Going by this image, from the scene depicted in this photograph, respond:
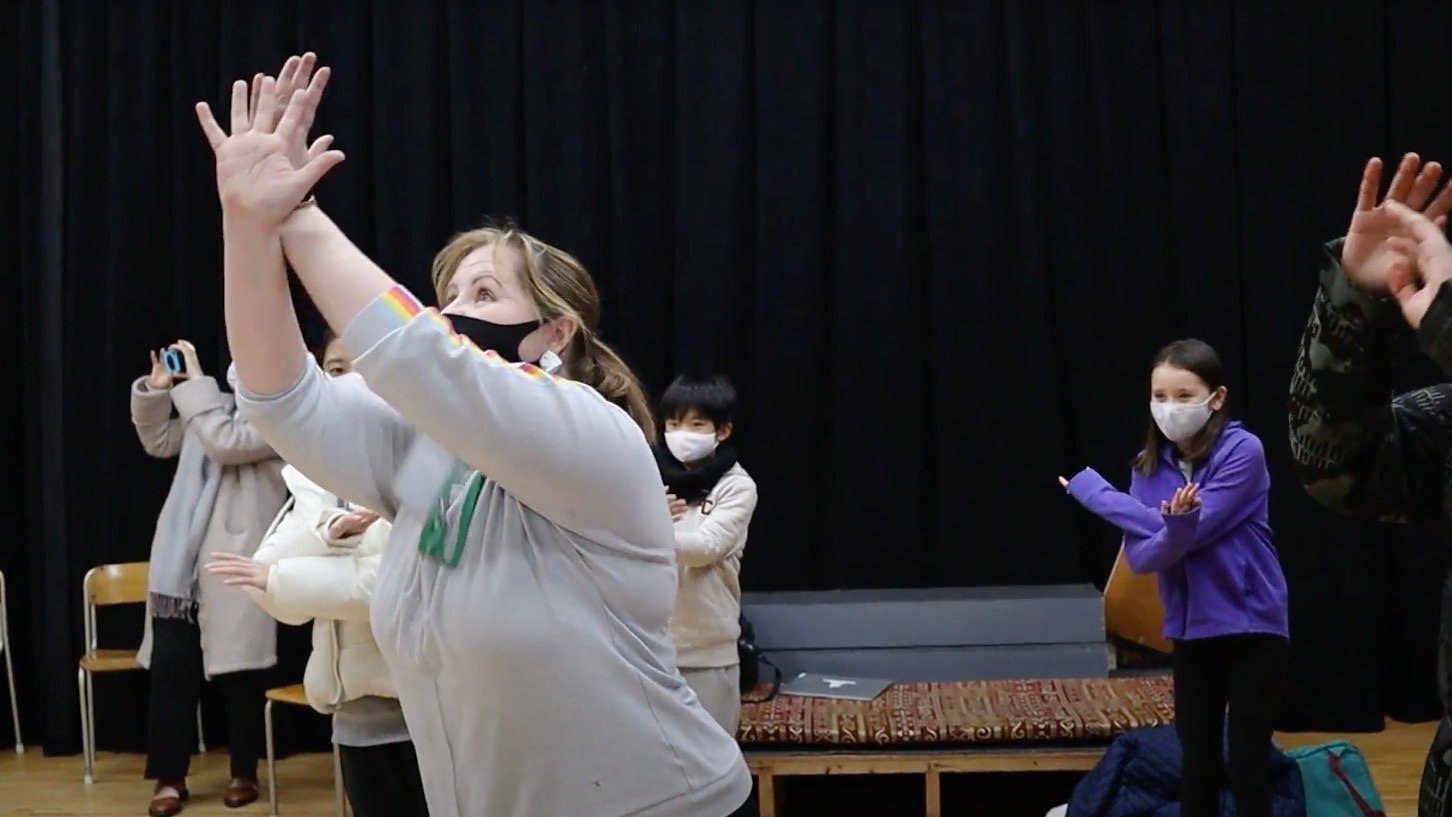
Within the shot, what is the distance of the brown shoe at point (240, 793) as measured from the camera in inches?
185

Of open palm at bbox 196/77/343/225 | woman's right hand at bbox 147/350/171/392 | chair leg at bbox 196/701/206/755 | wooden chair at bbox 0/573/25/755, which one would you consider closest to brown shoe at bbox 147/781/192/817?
chair leg at bbox 196/701/206/755

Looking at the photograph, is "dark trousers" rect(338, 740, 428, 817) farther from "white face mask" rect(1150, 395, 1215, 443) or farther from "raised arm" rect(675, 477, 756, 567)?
"white face mask" rect(1150, 395, 1215, 443)

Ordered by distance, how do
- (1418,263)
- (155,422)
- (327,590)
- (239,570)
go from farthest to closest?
1. (155,422)
2. (327,590)
3. (239,570)
4. (1418,263)

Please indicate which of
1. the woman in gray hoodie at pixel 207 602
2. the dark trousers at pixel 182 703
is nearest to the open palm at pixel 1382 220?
the woman in gray hoodie at pixel 207 602

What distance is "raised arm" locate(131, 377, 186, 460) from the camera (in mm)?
5031

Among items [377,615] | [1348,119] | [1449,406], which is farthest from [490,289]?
[1348,119]

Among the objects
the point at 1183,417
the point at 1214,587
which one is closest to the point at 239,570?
the point at 1214,587

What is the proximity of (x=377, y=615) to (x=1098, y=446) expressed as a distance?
4130 millimetres

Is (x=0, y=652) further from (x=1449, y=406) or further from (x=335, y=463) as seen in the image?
(x=1449, y=406)

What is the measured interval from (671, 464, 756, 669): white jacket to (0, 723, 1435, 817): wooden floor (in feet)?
4.37

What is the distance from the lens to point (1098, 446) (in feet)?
17.4

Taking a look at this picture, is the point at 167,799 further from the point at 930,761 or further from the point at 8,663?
the point at 930,761

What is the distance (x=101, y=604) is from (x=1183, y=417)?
12.4 feet

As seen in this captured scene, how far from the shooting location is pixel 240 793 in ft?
15.5
